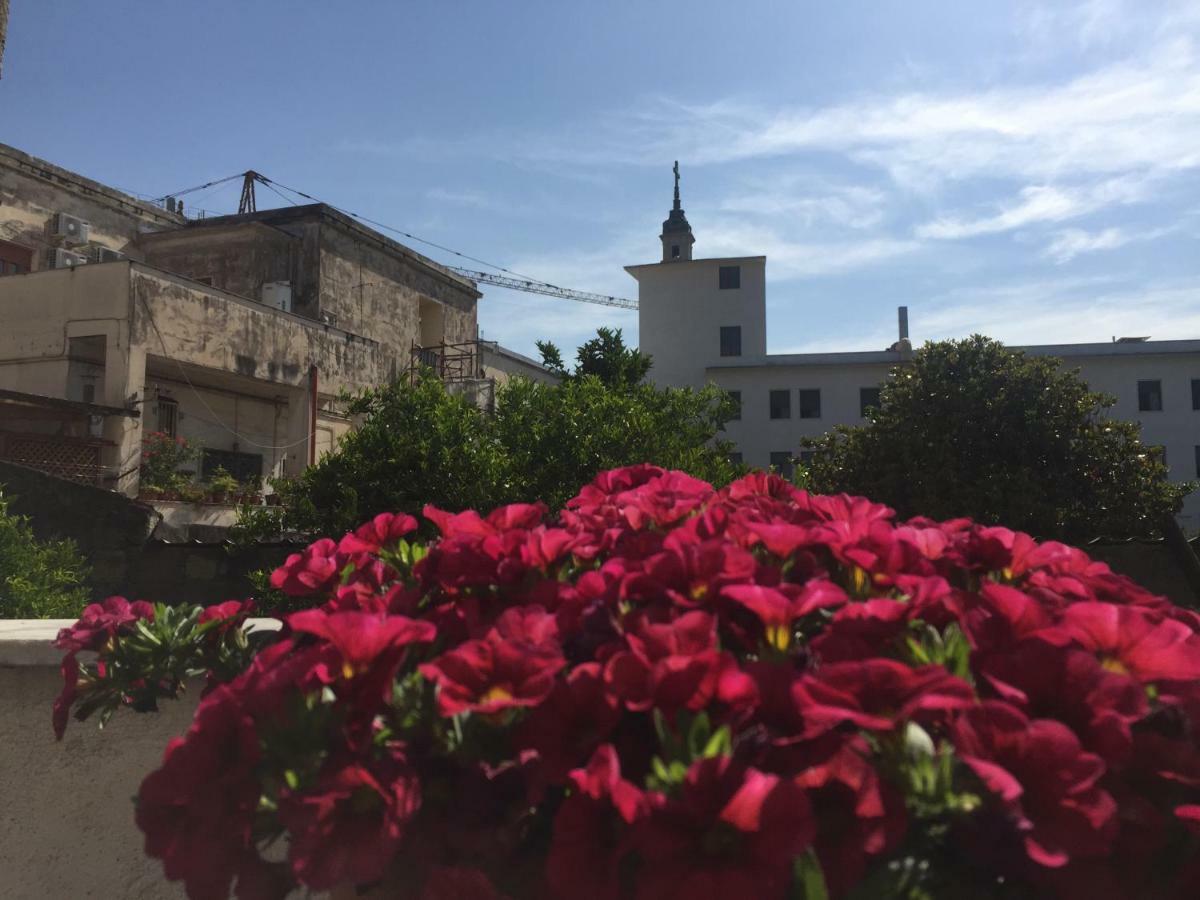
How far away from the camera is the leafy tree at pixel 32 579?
4.78 meters

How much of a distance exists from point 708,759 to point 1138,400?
124 ft

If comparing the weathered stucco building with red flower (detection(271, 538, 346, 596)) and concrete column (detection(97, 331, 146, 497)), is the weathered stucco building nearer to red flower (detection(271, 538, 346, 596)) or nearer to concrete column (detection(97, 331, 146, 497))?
concrete column (detection(97, 331, 146, 497))

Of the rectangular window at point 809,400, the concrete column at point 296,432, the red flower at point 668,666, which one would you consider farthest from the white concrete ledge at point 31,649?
the rectangular window at point 809,400

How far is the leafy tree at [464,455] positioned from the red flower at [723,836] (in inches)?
269

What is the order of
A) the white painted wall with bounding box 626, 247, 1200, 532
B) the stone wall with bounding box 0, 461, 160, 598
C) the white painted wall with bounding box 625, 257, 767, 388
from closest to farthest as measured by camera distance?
the stone wall with bounding box 0, 461, 160, 598 < the white painted wall with bounding box 626, 247, 1200, 532 < the white painted wall with bounding box 625, 257, 767, 388

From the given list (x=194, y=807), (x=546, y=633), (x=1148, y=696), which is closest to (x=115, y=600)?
(x=194, y=807)

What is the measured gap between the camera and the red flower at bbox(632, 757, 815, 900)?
71 centimetres

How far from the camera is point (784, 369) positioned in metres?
34.5

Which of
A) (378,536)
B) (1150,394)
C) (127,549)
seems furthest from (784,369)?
(378,536)

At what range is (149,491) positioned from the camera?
15.9m

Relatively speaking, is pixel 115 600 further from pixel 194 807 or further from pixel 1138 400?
pixel 1138 400

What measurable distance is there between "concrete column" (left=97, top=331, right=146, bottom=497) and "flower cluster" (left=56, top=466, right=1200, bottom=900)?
56.4 ft

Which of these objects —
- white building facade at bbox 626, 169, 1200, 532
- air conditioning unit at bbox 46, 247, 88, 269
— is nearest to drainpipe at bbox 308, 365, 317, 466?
air conditioning unit at bbox 46, 247, 88, 269

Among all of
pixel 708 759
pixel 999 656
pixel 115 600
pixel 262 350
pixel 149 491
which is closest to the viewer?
pixel 708 759
